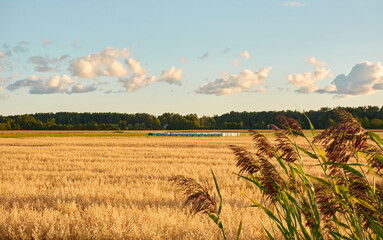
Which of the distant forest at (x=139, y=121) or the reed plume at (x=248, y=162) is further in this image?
the distant forest at (x=139, y=121)

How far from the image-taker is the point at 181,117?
16075 centimetres

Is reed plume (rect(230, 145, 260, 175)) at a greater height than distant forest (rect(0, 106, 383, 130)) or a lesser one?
lesser

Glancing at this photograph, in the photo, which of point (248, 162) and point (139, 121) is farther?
point (139, 121)

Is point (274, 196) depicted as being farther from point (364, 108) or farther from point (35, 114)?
point (35, 114)

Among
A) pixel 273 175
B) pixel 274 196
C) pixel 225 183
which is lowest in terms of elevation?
pixel 225 183

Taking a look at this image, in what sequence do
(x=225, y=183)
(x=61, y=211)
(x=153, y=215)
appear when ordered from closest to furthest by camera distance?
(x=153, y=215), (x=61, y=211), (x=225, y=183)

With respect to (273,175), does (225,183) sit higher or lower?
lower

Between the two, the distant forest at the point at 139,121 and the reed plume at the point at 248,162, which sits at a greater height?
the distant forest at the point at 139,121

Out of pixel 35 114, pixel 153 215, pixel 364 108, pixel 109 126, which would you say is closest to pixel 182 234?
pixel 153 215

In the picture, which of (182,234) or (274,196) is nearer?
(274,196)

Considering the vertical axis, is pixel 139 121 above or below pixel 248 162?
above

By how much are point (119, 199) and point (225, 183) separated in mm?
4654

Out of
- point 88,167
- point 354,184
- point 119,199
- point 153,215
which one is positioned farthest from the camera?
point 88,167

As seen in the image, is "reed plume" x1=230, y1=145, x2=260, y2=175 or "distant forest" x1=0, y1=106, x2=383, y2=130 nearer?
"reed plume" x1=230, y1=145, x2=260, y2=175
